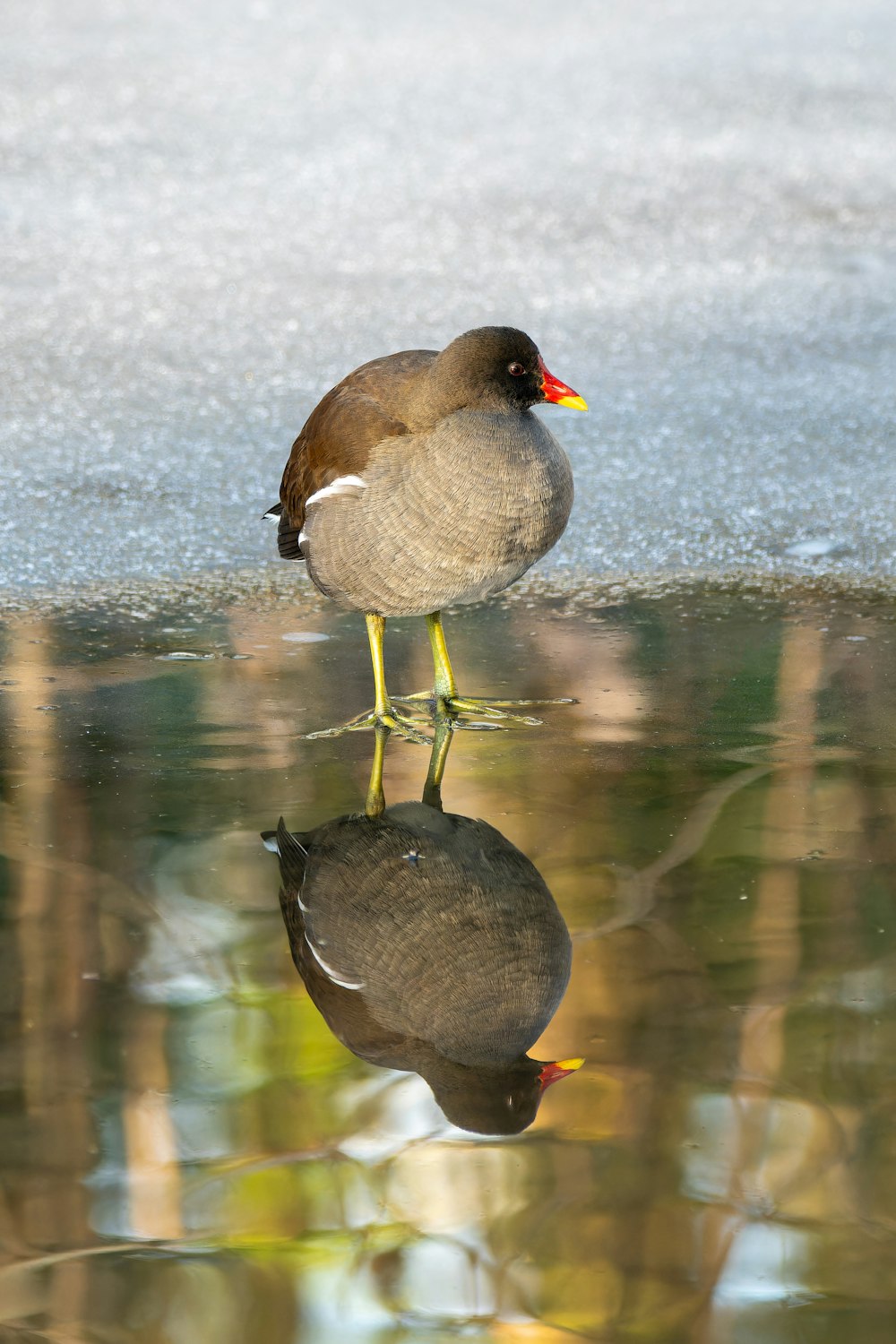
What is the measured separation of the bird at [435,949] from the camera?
93.0 inches

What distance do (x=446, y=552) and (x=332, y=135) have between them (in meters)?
6.04

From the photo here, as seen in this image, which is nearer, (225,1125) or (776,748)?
(225,1125)

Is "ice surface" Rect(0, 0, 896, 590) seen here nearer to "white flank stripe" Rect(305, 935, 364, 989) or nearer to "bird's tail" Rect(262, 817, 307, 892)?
"bird's tail" Rect(262, 817, 307, 892)

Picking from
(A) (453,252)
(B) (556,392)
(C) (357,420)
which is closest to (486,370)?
(B) (556,392)

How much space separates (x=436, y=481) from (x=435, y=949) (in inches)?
44.6

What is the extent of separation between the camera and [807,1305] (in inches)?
75.9

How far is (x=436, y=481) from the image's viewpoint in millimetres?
3445

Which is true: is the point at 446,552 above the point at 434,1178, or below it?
above

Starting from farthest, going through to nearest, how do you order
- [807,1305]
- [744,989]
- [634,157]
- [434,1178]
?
[634,157], [744,989], [434,1178], [807,1305]

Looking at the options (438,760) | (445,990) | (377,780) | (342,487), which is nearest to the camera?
(445,990)

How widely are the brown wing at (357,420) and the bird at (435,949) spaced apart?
0.83 meters

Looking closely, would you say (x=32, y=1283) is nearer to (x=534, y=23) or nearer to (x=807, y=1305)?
(x=807, y=1305)

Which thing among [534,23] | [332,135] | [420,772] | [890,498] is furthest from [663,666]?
[534,23]

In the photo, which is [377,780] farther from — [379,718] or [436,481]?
[436,481]
